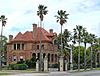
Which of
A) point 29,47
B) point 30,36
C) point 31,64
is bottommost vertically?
point 31,64

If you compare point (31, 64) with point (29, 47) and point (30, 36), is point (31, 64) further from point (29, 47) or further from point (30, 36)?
point (30, 36)

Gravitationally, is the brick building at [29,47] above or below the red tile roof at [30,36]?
below

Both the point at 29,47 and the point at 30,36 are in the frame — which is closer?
the point at 29,47

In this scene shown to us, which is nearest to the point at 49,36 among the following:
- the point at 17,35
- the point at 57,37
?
the point at 57,37

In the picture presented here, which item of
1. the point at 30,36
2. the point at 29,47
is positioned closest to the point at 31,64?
the point at 29,47

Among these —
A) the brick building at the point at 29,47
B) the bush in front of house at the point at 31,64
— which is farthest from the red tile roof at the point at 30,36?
the bush in front of house at the point at 31,64

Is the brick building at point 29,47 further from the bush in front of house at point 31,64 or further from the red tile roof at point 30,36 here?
the bush in front of house at point 31,64

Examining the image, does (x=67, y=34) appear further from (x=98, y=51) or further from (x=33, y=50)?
(x=98, y=51)

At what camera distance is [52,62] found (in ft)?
356

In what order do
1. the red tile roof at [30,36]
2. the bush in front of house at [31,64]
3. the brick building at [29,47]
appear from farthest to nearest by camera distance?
the red tile roof at [30,36] < the brick building at [29,47] < the bush in front of house at [31,64]

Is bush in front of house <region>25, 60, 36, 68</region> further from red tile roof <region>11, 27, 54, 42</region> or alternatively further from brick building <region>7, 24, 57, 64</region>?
red tile roof <region>11, 27, 54, 42</region>

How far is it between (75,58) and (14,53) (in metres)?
35.2

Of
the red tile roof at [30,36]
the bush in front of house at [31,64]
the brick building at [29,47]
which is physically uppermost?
the red tile roof at [30,36]

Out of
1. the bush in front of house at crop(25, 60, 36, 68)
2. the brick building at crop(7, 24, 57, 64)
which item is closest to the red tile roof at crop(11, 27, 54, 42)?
the brick building at crop(7, 24, 57, 64)
